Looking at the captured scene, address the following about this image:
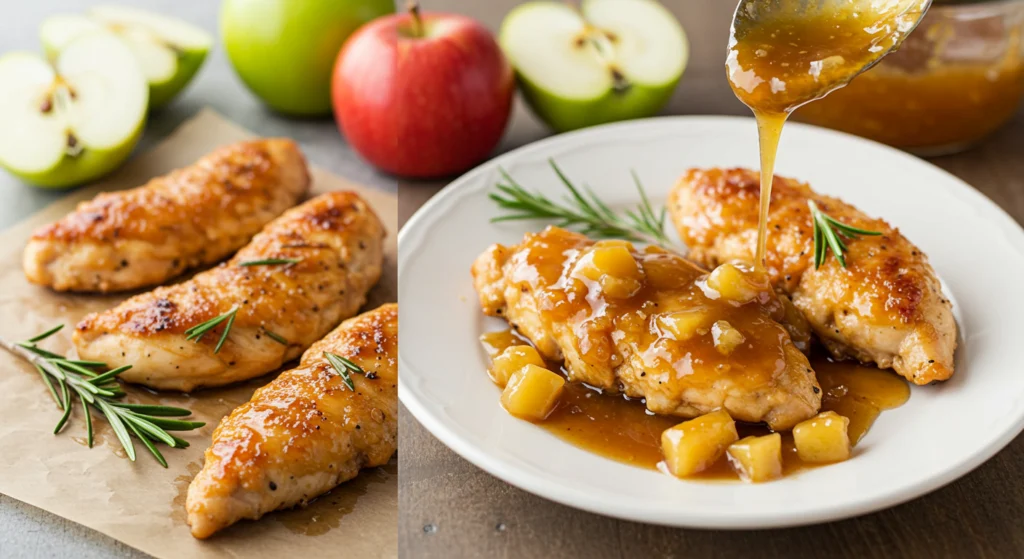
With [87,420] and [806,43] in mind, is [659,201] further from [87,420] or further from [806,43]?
[87,420]

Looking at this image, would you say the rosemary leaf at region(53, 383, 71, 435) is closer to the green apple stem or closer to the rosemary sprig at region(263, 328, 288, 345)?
the rosemary sprig at region(263, 328, 288, 345)

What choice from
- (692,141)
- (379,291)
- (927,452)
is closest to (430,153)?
(379,291)

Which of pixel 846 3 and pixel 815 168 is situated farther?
pixel 815 168

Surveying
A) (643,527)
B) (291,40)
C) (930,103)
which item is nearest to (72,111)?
(291,40)

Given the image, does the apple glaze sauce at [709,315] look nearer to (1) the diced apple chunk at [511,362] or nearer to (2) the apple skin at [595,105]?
(1) the diced apple chunk at [511,362]

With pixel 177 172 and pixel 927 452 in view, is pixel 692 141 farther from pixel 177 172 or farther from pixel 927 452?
pixel 177 172

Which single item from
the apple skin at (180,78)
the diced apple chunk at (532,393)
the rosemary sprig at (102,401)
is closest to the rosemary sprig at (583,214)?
the diced apple chunk at (532,393)
